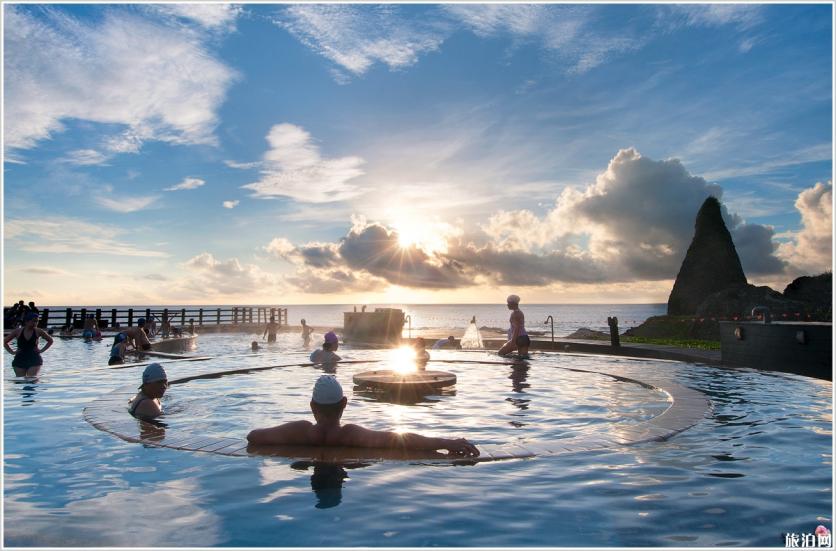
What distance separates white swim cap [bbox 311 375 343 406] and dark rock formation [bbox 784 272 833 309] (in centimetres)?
5546

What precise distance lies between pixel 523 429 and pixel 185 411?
5564 millimetres

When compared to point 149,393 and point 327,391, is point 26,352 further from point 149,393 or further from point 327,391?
point 327,391

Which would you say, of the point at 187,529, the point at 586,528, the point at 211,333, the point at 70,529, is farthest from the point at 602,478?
the point at 211,333

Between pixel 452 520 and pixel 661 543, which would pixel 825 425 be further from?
pixel 452 520

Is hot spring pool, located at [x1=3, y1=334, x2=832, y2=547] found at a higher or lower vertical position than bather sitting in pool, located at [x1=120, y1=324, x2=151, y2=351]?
lower

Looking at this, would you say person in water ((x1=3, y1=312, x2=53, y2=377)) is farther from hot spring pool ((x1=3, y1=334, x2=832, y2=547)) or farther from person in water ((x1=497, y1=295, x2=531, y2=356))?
person in water ((x1=497, y1=295, x2=531, y2=356))

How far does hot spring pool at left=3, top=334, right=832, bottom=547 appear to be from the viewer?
4.50 metres

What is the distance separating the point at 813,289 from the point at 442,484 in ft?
201

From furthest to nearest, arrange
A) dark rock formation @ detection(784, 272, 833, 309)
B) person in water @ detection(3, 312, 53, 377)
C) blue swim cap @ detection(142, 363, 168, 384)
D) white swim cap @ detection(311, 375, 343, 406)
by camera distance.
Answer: dark rock formation @ detection(784, 272, 833, 309) → person in water @ detection(3, 312, 53, 377) → blue swim cap @ detection(142, 363, 168, 384) → white swim cap @ detection(311, 375, 343, 406)

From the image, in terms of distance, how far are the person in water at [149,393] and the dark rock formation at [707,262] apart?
9500 centimetres

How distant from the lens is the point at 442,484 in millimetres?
5660

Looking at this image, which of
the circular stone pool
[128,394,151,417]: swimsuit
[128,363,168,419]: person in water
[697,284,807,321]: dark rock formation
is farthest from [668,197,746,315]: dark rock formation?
[128,394,151,417]: swimsuit

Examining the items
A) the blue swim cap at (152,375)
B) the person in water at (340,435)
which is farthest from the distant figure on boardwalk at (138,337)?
the person in water at (340,435)

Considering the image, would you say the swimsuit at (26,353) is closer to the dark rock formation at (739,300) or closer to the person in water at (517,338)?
the person in water at (517,338)
